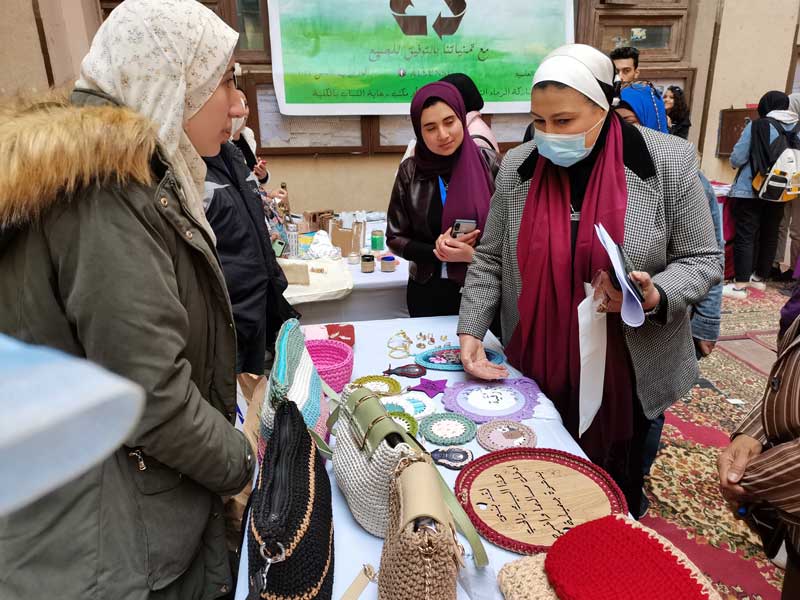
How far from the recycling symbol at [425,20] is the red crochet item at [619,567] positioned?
4.69 m

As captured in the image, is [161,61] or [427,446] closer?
[161,61]

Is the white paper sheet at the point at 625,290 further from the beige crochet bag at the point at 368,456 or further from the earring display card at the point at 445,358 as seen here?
the beige crochet bag at the point at 368,456

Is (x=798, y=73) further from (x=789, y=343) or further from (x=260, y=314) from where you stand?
(x=260, y=314)

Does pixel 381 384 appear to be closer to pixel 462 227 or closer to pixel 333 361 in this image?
pixel 333 361

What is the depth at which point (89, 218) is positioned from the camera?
74cm

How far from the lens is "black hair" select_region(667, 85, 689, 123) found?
4.78 meters

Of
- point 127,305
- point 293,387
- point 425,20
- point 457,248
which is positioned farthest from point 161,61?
point 425,20

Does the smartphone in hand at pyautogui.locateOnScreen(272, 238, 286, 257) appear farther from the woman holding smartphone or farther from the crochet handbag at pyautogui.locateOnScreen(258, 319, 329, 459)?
the crochet handbag at pyautogui.locateOnScreen(258, 319, 329, 459)

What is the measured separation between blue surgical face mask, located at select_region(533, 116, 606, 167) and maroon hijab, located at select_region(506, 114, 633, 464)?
2.3 inches

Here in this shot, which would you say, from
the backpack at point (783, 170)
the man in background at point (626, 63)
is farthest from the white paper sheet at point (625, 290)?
the backpack at point (783, 170)

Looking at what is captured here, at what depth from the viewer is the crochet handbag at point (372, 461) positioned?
85 cm

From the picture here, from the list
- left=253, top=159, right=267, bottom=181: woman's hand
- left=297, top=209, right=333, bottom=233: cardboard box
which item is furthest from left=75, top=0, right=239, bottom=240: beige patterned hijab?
left=297, top=209, right=333, bottom=233: cardboard box

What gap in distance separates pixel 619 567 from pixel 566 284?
0.86m

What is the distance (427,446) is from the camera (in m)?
1.23
